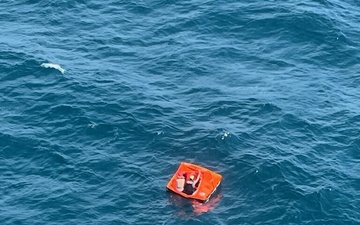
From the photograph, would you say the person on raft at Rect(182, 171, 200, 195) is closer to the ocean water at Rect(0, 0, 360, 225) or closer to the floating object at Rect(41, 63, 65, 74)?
the ocean water at Rect(0, 0, 360, 225)

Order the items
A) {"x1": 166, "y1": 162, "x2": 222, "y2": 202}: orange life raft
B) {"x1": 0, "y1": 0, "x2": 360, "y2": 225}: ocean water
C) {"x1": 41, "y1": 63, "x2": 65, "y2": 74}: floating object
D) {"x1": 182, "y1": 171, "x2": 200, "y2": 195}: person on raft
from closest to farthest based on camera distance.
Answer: {"x1": 0, "y1": 0, "x2": 360, "y2": 225}: ocean water
{"x1": 166, "y1": 162, "x2": 222, "y2": 202}: orange life raft
{"x1": 182, "y1": 171, "x2": 200, "y2": 195}: person on raft
{"x1": 41, "y1": 63, "x2": 65, "y2": 74}: floating object

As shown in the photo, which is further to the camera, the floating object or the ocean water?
the floating object

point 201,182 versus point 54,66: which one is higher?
point 54,66

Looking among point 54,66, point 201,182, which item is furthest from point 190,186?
point 54,66

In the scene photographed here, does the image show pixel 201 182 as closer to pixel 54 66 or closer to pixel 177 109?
pixel 177 109

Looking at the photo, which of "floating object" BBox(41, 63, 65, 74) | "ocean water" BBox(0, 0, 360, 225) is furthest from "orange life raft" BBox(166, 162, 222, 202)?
"floating object" BBox(41, 63, 65, 74)

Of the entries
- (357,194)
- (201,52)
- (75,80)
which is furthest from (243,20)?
(357,194)
